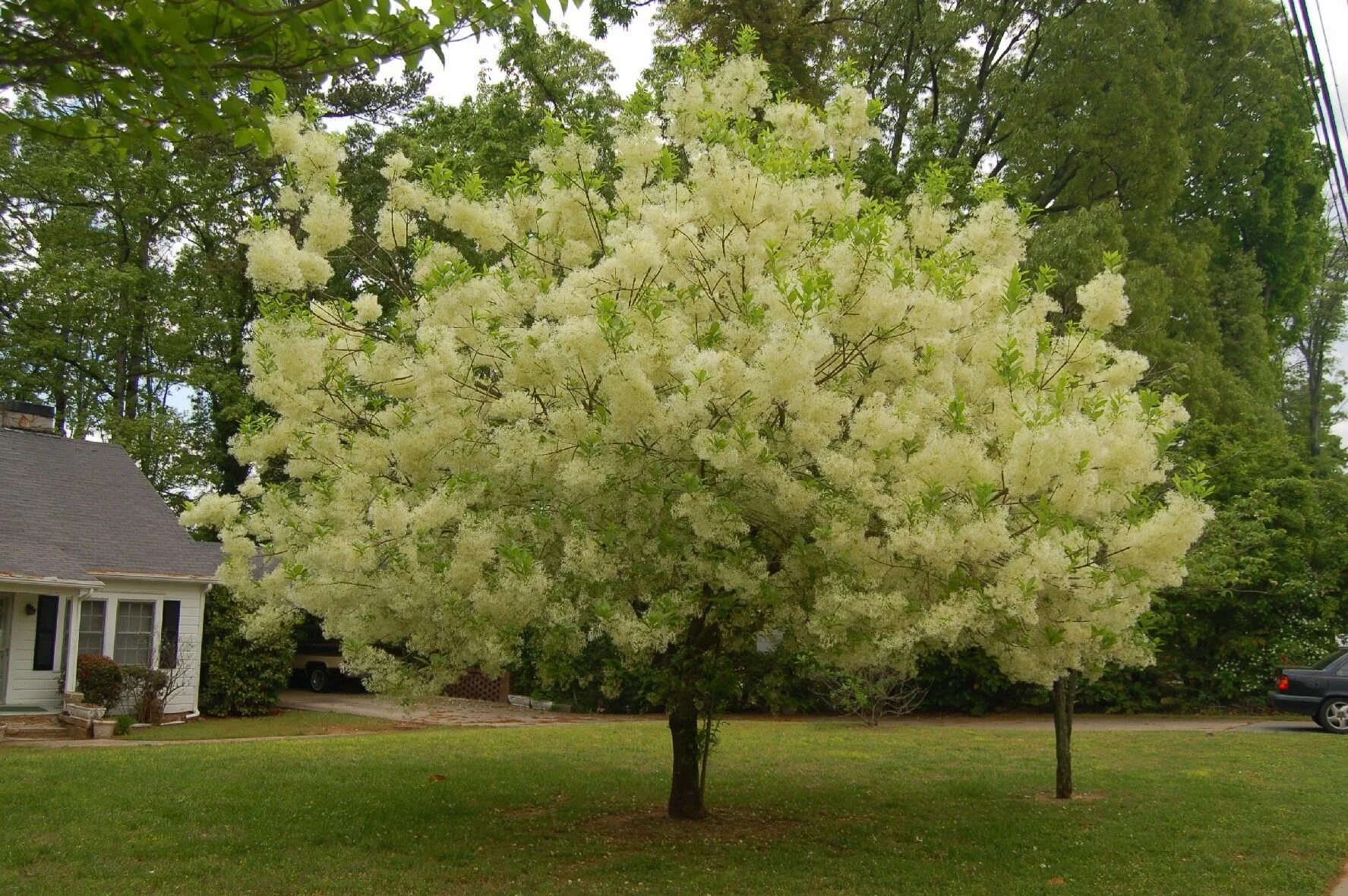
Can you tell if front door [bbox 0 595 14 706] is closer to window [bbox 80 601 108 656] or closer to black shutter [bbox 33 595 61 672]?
black shutter [bbox 33 595 61 672]

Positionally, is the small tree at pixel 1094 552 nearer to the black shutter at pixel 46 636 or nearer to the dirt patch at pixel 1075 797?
the dirt patch at pixel 1075 797

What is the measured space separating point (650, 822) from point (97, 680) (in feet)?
40.0

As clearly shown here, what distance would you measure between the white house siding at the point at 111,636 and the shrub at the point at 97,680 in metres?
0.40

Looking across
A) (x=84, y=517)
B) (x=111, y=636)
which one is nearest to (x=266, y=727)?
(x=111, y=636)

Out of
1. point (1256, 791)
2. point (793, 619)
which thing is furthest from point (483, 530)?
Answer: point (1256, 791)

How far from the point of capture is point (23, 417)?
20.6 metres

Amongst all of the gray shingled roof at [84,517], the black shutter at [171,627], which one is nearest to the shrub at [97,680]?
the black shutter at [171,627]

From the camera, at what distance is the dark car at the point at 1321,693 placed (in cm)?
1650

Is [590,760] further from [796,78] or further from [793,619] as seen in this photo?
[796,78]

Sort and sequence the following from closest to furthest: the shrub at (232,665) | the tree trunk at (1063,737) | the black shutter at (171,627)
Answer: the tree trunk at (1063,737), the black shutter at (171,627), the shrub at (232,665)

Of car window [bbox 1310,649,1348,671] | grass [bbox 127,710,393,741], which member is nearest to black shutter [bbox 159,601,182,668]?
grass [bbox 127,710,393,741]

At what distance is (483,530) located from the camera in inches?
273

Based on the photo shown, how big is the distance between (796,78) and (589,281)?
13248mm

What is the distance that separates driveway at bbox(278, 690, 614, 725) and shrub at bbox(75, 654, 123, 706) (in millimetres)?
4363
